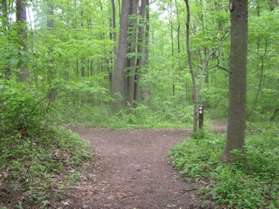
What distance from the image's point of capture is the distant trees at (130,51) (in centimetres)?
1484

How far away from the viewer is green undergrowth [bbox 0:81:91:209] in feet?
14.6

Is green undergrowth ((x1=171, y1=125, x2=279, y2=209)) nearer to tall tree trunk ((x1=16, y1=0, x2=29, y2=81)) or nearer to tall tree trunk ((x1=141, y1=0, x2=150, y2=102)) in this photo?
tall tree trunk ((x1=16, y1=0, x2=29, y2=81))

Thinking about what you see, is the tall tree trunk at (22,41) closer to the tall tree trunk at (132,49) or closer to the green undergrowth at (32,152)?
the green undergrowth at (32,152)

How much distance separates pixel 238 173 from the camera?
5.11 metres

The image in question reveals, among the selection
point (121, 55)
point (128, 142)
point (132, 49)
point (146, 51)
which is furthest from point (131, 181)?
point (146, 51)

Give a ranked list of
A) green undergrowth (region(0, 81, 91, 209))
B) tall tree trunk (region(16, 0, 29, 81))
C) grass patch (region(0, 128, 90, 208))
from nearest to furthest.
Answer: tall tree trunk (region(16, 0, 29, 81)) < grass patch (region(0, 128, 90, 208)) < green undergrowth (region(0, 81, 91, 209))

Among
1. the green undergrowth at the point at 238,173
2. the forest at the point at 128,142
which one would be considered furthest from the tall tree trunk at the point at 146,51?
the green undergrowth at the point at 238,173

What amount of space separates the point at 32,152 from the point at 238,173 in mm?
3881

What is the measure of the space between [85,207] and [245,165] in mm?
2996

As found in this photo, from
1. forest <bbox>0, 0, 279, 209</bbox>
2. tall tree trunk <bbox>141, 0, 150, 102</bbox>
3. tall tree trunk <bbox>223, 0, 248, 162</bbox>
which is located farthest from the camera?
tall tree trunk <bbox>141, 0, 150, 102</bbox>

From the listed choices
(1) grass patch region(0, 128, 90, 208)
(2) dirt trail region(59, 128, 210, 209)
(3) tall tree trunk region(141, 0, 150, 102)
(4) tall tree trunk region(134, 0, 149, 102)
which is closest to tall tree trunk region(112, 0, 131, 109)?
(4) tall tree trunk region(134, 0, 149, 102)

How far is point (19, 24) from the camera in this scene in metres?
5.63

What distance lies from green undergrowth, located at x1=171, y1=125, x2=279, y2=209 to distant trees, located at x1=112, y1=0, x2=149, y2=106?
7.93 metres

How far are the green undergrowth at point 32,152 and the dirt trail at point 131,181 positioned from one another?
0.38 metres
